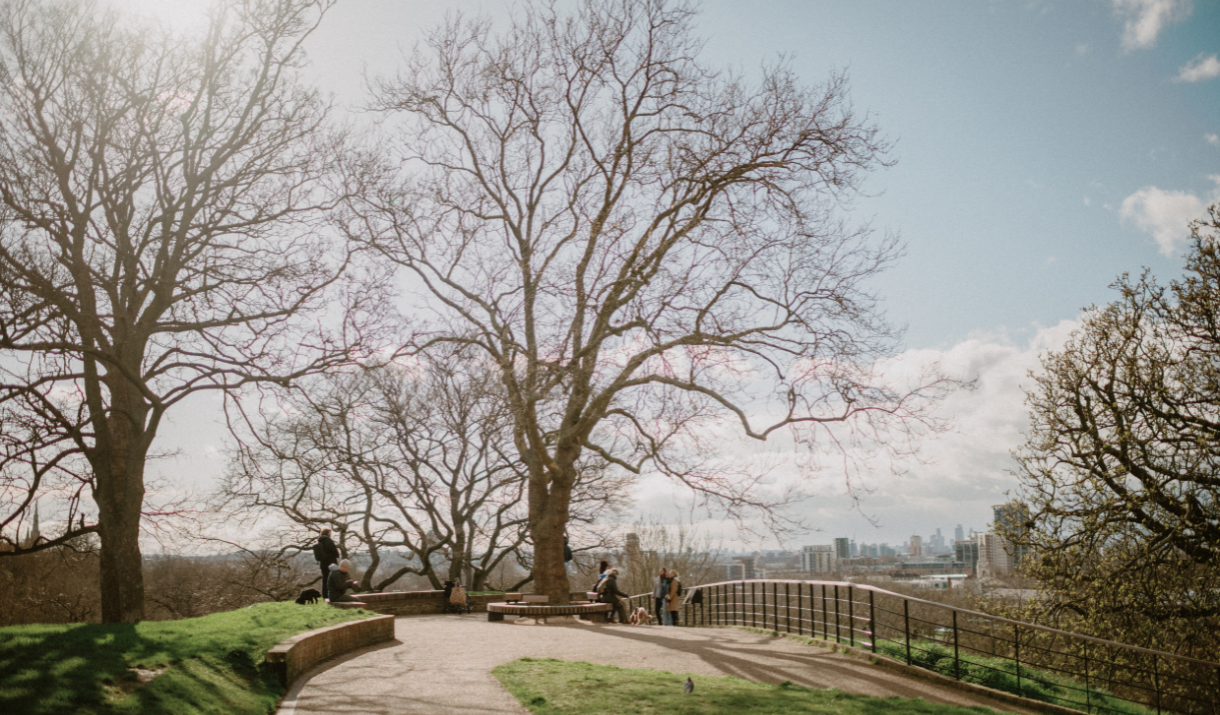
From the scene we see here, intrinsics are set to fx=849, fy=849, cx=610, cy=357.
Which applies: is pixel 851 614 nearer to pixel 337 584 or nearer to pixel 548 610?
pixel 548 610

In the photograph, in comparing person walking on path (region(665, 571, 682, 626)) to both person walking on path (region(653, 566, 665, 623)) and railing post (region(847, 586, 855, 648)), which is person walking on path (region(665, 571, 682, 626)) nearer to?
person walking on path (region(653, 566, 665, 623))

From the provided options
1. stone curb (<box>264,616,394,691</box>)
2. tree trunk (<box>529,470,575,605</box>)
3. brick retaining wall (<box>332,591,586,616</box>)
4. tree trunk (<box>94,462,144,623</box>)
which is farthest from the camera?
brick retaining wall (<box>332,591,586,616</box>)

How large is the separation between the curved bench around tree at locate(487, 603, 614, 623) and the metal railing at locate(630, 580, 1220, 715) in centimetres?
275

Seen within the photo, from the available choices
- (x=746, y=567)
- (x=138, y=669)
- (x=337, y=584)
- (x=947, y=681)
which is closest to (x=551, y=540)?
(x=337, y=584)

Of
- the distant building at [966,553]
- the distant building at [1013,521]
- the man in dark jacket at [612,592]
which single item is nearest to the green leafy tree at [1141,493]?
the distant building at [1013,521]

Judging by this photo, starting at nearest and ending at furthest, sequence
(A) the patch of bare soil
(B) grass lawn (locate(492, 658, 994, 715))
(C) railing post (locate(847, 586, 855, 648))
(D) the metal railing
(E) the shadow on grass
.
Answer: (A) the patch of bare soil → (B) grass lawn (locate(492, 658, 994, 715)) → (E) the shadow on grass → (D) the metal railing → (C) railing post (locate(847, 586, 855, 648))

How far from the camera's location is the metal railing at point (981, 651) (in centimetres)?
1180

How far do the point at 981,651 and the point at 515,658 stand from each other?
20.9 ft

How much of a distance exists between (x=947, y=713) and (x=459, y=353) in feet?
50.8

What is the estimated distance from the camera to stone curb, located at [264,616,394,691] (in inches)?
381

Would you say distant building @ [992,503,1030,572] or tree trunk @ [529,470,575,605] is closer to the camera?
distant building @ [992,503,1030,572]

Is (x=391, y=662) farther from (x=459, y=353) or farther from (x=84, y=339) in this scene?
(x=459, y=353)

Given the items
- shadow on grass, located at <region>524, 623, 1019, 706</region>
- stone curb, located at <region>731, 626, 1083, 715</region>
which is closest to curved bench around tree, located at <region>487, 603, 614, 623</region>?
shadow on grass, located at <region>524, 623, 1019, 706</region>

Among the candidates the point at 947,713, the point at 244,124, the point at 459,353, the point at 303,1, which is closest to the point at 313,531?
the point at 459,353
